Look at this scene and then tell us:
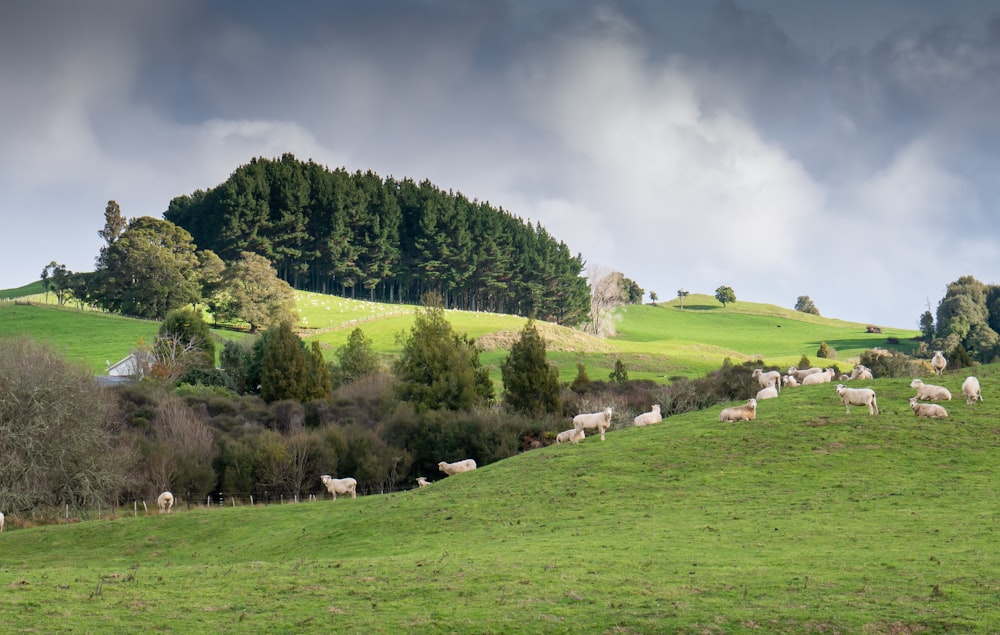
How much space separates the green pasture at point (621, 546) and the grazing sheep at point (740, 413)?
74 cm

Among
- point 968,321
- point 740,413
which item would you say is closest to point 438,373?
point 740,413

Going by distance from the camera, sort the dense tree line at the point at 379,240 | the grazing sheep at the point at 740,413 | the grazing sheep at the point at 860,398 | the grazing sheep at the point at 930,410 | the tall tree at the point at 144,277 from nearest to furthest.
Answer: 1. the grazing sheep at the point at 930,410
2. the grazing sheep at the point at 860,398
3. the grazing sheep at the point at 740,413
4. the tall tree at the point at 144,277
5. the dense tree line at the point at 379,240

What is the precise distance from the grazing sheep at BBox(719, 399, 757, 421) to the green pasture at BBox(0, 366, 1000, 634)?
74 cm

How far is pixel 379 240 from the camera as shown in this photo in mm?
167125

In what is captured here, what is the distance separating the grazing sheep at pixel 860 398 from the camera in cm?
3984

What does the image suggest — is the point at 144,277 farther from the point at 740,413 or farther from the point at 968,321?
the point at 968,321

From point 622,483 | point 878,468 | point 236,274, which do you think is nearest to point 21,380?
point 622,483

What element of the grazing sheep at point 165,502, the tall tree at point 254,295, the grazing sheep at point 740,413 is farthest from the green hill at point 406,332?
the grazing sheep at point 740,413

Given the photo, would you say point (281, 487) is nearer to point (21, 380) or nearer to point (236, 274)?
point (21, 380)

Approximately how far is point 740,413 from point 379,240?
13124 cm

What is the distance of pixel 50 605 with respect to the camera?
60.3 ft

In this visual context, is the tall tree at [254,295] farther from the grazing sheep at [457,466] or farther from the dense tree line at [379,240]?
the grazing sheep at [457,466]

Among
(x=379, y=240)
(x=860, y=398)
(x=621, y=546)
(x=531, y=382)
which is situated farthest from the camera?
(x=379, y=240)

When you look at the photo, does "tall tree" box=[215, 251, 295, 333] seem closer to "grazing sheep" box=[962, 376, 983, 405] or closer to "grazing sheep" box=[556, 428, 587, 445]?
"grazing sheep" box=[556, 428, 587, 445]
